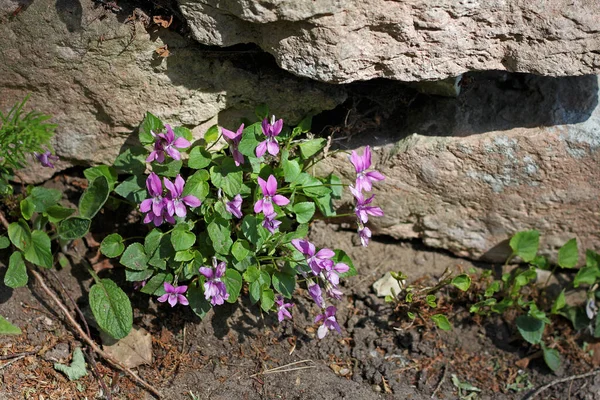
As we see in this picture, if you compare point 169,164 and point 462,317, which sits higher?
point 169,164

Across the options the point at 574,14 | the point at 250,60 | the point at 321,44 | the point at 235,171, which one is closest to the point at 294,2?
the point at 321,44

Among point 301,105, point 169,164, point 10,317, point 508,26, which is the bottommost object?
point 10,317

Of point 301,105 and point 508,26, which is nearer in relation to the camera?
point 508,26

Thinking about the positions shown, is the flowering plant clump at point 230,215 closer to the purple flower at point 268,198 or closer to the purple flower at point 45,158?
the purple flower at point 268,198

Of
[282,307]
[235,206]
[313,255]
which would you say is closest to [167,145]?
[235,206]

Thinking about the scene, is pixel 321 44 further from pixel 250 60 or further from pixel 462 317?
pixel 462 317

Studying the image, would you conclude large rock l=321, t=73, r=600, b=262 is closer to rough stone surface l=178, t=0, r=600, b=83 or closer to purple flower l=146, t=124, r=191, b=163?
rough stone surface l=178, t=0, r=600, b=83

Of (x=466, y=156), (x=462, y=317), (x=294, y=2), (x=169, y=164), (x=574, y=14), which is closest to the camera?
(x=294, y=2)
